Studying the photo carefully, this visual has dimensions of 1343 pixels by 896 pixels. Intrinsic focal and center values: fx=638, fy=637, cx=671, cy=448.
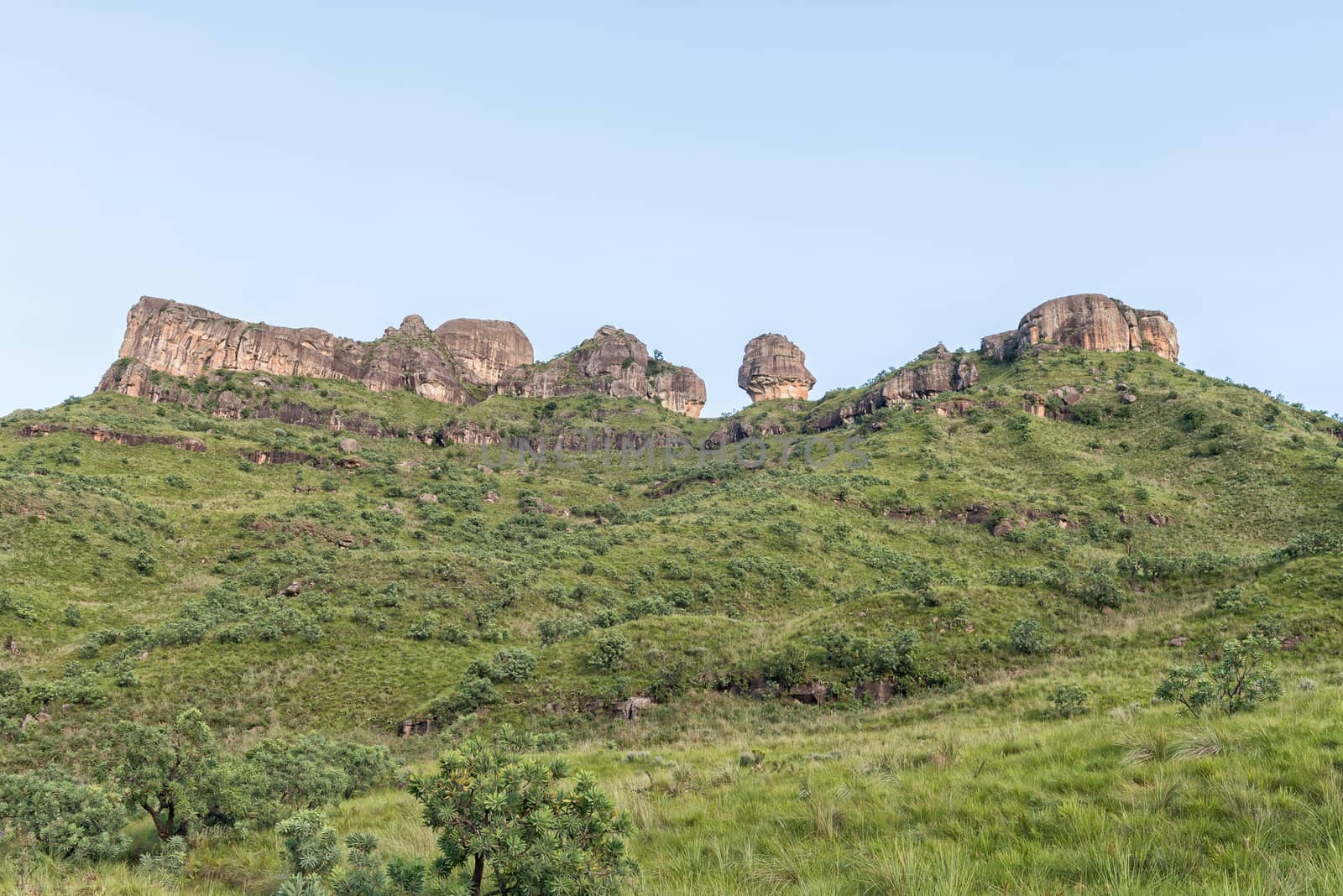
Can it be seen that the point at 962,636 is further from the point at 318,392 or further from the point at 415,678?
the point at 318,392

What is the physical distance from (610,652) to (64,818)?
18459mm

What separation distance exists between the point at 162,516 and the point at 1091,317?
12204cm

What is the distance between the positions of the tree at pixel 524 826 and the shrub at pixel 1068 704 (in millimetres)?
11474

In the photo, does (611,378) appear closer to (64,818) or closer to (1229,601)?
(1229,601)

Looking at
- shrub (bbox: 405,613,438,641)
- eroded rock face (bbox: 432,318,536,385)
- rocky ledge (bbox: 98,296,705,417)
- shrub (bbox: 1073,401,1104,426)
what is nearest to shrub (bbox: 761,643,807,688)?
shrub (bbox: 405,613,438,641)

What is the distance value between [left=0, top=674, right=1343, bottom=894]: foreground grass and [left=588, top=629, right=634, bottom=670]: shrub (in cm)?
1488

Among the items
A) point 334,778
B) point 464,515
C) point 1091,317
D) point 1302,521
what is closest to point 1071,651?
point 334,778

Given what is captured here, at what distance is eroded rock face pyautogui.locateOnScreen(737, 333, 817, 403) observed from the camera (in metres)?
148

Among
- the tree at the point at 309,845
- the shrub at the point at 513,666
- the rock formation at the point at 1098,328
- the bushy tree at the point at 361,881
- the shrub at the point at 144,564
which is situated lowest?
the shrub at the point at 513,666

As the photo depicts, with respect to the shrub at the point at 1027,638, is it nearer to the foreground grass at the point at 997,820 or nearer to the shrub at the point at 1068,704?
the shrub at the point at 1068,704

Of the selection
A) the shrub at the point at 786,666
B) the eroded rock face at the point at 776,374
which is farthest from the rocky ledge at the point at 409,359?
the shrub at the point at 786,666

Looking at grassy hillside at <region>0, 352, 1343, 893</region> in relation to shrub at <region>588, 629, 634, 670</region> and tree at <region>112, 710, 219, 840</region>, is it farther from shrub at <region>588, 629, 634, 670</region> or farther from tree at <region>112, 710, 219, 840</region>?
tree at <region>112, 710, 219, 840</region>

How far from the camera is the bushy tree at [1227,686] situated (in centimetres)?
913

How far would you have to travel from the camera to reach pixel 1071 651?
21281 millimetres
